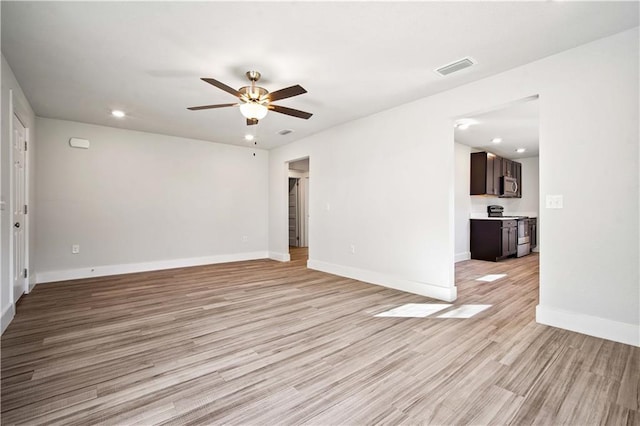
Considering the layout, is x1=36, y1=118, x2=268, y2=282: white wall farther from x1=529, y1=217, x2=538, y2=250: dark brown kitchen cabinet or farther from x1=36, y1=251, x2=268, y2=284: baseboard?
x1=529, y1=217, x2=538, y2=250: dark brown kitchen cabinet

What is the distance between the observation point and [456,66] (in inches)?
115

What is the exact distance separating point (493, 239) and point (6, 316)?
290 inches

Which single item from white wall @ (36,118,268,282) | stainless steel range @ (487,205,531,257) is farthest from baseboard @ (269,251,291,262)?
stainless steel range @ (487,205,531,257)

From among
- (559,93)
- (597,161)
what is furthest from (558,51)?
(597,161)

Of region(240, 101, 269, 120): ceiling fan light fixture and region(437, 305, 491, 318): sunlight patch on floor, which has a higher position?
region(240, 101, 269, 120): ceiling fan light fixture

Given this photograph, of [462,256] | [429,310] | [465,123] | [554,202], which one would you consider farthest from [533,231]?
[429,310]

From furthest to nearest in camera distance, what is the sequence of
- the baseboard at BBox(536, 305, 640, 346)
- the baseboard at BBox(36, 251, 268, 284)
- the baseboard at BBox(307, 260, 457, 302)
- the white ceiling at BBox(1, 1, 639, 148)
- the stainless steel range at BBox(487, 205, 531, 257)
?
the stainless steel range at BBox(487, 205, 531, 257)
the baseboard at BBox(36, 251, 268, 284)
the baseboard at BBox(307, 260, 457, 302)
the baseboard at BBox(536, 305, 640, 346)
the white ceiling at BBox(1, 1, 639, 148)

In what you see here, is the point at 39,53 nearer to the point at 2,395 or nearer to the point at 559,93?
the point at 2,395

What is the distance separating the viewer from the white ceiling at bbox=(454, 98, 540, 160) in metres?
4.13

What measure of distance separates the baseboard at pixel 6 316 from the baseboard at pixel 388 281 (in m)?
3.92

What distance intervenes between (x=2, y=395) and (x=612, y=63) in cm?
490

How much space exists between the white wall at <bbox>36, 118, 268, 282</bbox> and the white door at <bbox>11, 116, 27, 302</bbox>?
86 centimetres

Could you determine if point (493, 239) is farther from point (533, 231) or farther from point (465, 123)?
point (465, 123)

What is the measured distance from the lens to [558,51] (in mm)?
2666
